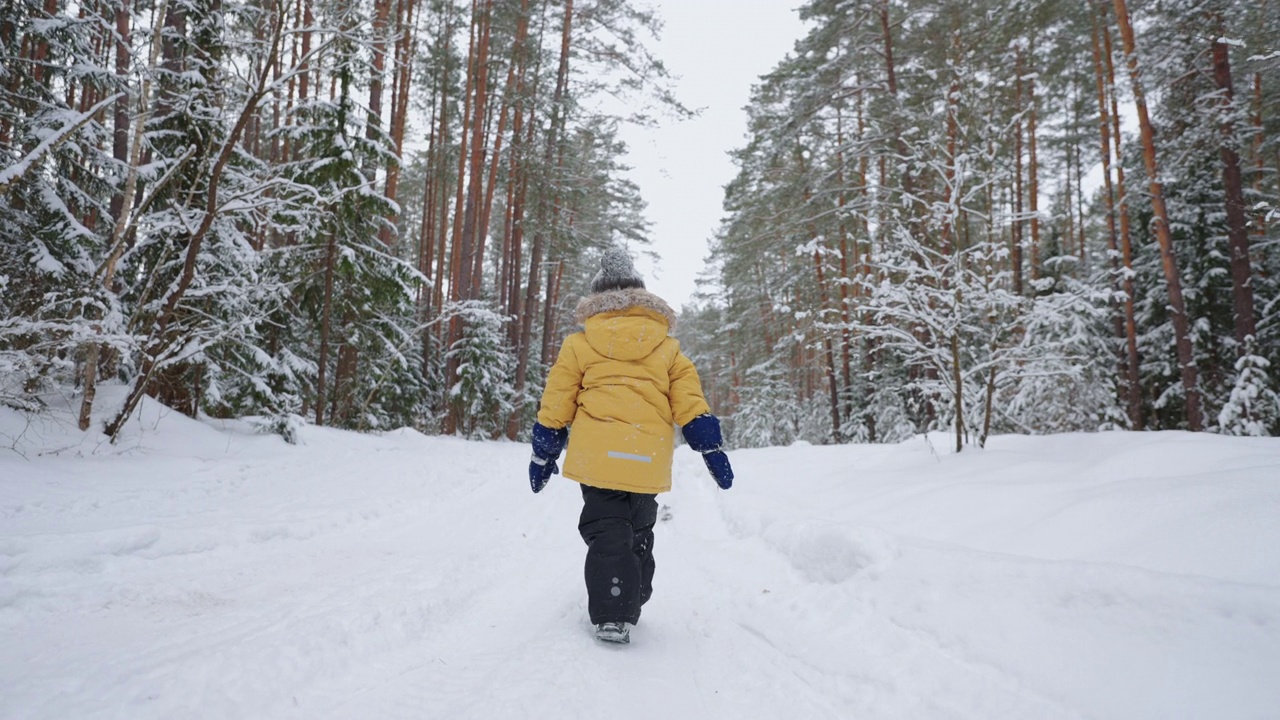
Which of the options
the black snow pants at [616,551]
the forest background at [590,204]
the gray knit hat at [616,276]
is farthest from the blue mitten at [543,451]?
the forest background at [590,204]

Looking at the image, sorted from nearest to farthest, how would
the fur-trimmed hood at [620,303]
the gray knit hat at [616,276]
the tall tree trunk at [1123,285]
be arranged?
the fur-trimmed hood at [620,303] < the gray knit hat at [616,276] < the tall tree trunk at [1123,285]

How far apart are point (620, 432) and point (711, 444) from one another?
1.45 feet

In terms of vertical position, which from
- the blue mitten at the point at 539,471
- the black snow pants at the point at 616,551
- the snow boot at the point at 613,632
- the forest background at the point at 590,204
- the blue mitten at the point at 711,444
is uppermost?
the forest background at the point at 590,204

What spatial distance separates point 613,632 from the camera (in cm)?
240

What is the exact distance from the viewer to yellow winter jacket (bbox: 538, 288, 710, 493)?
2.58 meters

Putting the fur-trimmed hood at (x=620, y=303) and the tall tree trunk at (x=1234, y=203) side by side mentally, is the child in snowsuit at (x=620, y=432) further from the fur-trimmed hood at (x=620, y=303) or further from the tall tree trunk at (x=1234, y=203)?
the tall tree trunk at (x=1234, y=203)

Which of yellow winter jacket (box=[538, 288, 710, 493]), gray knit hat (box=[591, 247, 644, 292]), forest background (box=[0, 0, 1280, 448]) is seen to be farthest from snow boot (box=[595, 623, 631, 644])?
forest background (box=[0, 0, 1280, 448])

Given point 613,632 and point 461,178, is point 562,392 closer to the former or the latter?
point 613,632

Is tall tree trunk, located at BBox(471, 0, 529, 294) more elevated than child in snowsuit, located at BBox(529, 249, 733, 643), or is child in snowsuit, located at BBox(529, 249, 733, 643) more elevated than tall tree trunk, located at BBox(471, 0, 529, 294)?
tall tree trunk, located at BBox(471, 0, 529, 294)

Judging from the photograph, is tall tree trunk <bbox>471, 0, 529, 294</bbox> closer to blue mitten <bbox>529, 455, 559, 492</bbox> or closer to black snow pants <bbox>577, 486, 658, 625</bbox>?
blue mitten <bbox>529, 455, 559, 492</bbox>

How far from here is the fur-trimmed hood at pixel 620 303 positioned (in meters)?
2.87

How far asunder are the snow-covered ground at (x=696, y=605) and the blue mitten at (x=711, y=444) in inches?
29.1

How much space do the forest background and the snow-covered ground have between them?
72.0 inches

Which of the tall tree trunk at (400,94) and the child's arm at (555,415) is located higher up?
the tall tree trunk at (400,94)
